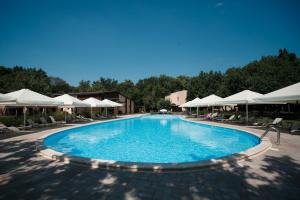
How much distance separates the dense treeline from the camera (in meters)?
27.7

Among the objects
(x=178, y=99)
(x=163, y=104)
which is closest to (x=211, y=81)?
(x=163, y=104)

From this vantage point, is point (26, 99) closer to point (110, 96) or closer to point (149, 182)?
point (149, 182)

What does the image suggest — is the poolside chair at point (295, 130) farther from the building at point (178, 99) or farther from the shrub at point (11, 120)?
the building at point (178, 99)

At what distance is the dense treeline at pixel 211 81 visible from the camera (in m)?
27.7

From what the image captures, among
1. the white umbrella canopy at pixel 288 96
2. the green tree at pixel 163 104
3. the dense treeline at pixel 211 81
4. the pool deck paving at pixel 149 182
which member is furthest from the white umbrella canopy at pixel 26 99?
the green tree at pixel 163 104

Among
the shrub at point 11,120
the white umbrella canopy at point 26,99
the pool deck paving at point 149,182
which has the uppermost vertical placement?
the white umbrella canopy at point 26,99

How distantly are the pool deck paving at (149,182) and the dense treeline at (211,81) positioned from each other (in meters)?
26.9

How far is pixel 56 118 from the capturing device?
18.2m

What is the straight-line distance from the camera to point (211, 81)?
127 ft

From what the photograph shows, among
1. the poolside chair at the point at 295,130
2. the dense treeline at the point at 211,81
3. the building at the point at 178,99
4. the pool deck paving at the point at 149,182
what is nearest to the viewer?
the pool deck paving at the point at 149,182

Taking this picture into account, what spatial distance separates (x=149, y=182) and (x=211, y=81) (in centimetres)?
3767

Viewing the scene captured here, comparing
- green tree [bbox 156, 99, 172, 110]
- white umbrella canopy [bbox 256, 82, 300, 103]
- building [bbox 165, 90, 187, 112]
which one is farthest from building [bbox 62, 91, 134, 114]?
white umbrella canopy [bbox 256, 82, 300, 103]

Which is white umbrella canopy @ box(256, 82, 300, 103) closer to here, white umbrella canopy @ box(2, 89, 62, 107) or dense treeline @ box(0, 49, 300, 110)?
white umbrella canopy @ box(2, 89, 62, 107)

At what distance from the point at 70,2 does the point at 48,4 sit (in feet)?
5.00
